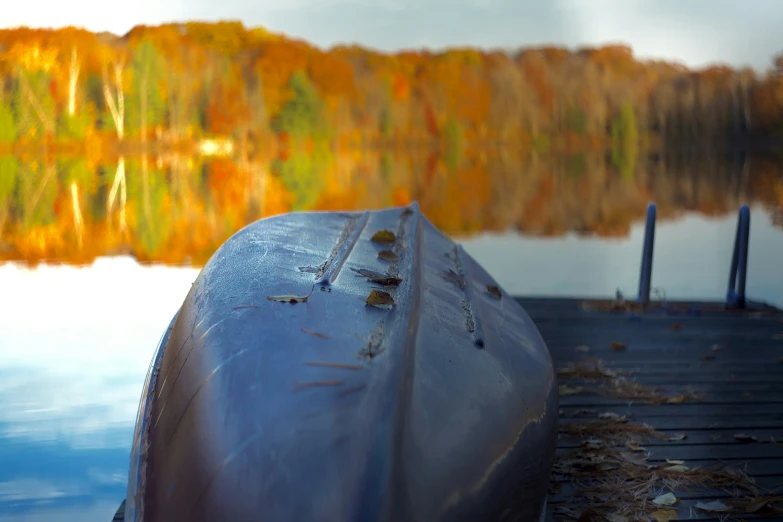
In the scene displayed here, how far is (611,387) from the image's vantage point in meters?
5.14

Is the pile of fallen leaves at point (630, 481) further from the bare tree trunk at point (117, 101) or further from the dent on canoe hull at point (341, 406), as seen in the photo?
the bare tree trunk at point (117, 101)

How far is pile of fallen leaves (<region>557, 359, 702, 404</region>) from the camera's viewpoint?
4891 mm

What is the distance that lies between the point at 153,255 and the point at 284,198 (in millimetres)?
9524

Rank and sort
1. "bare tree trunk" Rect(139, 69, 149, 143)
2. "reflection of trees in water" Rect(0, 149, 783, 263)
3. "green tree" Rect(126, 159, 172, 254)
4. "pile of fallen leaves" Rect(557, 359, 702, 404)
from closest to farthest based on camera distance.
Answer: "pile of fallen leaves" Rect(557, 359, 702, 404), "green tree" Rect(126, 159, 172, 254), "reflection of trees in water" Rect(0, 149, 783, 263), "bare tree trunk" Rect(139, 69, 149, 143)

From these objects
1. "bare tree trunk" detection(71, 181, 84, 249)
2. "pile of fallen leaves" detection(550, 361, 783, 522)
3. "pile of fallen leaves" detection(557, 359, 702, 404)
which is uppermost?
"pile of fallen leaves" detection(550, 361, 783, 522)

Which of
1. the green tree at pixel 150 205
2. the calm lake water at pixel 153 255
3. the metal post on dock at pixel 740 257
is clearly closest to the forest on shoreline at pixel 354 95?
the green tree at pixel 150 205

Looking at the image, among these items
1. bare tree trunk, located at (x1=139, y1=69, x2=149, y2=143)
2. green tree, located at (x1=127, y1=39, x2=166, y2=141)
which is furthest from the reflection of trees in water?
green tree, located at (x1=127, y1=39, x2=166, y2=141)

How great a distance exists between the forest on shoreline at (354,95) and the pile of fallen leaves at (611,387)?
A: 4922cm

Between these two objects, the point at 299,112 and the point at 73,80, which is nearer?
the point at 73,80

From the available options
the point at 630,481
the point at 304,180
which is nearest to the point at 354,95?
the point at 304,180

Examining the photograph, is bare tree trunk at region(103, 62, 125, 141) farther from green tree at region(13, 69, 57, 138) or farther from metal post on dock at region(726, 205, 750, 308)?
metal post on dock at region(726, 205, 750, 308)

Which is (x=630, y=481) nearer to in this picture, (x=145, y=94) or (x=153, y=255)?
(x=153, y=255)

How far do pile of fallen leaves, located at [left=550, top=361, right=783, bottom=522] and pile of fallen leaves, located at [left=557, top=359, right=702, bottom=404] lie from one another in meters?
0.46

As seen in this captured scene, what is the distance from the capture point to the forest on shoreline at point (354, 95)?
55.2 m
